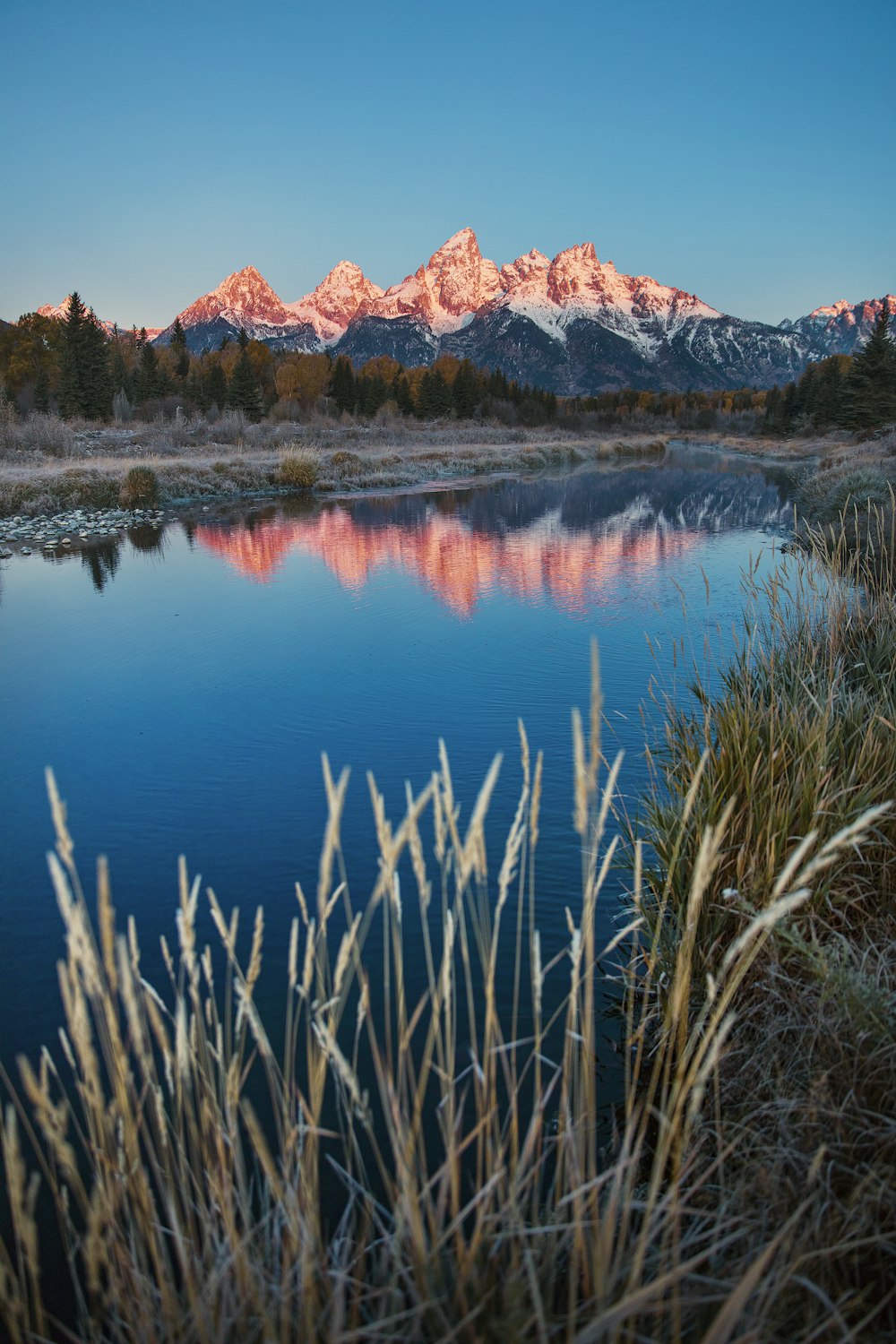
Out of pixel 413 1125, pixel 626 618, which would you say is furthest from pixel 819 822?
pixel 626 618

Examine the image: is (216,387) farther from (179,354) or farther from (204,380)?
(179,354)

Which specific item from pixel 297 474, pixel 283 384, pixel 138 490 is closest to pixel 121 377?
pixel 283 384

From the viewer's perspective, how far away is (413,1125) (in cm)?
149

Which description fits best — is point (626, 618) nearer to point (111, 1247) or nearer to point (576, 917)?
point (576, 917)

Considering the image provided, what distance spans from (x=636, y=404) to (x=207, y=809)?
11365cm

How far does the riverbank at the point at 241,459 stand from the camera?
71.2ft

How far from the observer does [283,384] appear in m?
66.3

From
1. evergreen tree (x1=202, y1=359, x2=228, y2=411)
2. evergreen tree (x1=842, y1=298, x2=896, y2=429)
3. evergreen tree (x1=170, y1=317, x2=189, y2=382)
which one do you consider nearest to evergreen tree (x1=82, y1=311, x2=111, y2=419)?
evergreen tree (x1=202, y1=359, x2=228, y2=411)

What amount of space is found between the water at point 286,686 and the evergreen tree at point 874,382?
29421 mm

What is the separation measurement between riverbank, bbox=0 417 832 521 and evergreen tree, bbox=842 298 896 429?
83.8 inches

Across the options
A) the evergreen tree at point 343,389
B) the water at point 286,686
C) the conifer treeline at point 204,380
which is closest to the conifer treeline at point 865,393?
the conifer treeline at point 204,380

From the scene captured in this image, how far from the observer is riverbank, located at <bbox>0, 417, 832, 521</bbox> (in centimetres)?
2170

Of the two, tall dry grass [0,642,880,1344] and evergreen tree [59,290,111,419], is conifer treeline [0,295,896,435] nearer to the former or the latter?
evergreen tree [59,290,111,419]

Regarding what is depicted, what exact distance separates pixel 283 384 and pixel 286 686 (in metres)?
64.5
